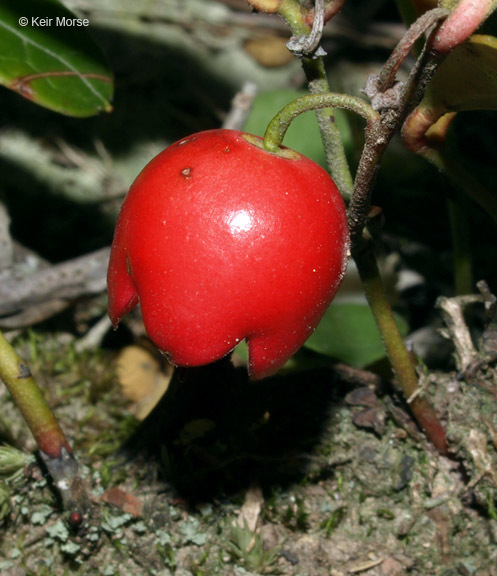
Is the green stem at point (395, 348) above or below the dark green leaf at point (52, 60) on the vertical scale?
below

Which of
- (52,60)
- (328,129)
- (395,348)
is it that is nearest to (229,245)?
(328,129)

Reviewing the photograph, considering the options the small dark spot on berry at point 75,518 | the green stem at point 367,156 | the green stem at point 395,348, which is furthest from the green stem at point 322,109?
the small dark spot on berry at point 75,518

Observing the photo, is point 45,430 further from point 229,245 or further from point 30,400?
point 229,245

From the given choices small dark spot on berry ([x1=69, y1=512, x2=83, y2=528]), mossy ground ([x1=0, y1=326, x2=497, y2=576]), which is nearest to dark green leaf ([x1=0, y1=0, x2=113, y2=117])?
mossy ground ([x1=0, y1=326, x2=497, y2=576])

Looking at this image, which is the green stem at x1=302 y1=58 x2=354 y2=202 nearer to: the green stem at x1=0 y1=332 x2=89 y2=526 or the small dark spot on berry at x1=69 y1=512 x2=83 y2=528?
the green stem at x1=0 y1=332 x2=89 y2=526

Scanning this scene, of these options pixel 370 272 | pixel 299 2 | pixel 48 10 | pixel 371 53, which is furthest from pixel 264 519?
pixel 371 53

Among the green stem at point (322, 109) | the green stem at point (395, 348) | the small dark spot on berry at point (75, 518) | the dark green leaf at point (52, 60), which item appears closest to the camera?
the green stem at point (322, 109)

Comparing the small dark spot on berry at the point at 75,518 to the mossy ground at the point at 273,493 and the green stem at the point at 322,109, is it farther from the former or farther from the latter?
the green stem at the point at 322,109
